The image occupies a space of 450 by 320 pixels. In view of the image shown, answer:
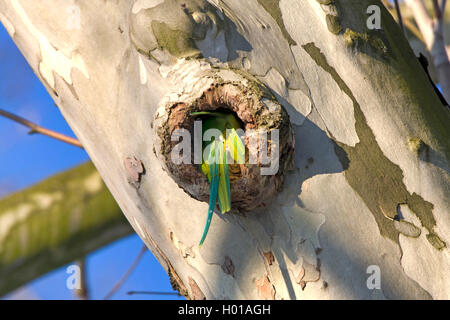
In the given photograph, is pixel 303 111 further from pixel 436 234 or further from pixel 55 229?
pixel 55 229

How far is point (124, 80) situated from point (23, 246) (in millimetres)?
868

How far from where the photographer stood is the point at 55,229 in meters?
1.51

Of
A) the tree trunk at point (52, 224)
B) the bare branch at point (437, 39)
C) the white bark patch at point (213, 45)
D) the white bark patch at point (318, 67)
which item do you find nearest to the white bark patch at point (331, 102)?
the white bark patch at point (318, 67)

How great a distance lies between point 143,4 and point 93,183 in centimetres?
93

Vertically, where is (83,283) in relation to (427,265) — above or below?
below

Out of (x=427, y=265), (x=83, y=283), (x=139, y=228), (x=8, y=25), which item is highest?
(x=8, y=25)

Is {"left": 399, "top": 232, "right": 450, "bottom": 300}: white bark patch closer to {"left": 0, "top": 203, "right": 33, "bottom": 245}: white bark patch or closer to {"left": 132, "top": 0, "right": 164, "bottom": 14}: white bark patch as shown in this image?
{"left": 132, "top": 0, "right": 164, "bottom": 14}: white bark patch

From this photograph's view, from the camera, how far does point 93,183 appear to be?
1642 millimetres

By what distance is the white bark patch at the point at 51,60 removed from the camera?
90 cm

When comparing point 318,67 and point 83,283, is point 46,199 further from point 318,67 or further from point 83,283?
point 318,67

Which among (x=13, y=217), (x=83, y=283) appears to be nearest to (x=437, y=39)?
(x=13, y=217)

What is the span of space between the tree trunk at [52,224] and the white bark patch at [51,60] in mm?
653

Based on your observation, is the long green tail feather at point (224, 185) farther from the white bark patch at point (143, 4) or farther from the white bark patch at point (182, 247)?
the white bark patch at point (143, 4)
